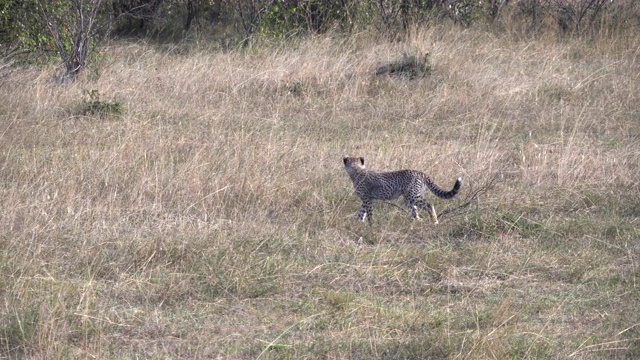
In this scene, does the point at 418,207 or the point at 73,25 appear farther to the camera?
the point at 73,25

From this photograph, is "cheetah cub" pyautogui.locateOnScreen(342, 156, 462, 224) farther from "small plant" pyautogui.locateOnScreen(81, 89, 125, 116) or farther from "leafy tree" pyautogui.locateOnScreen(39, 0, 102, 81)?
"leafy tree" pyautogui.locateOnScreen(39, 0, 102, 81)

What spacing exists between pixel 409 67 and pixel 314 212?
500cm

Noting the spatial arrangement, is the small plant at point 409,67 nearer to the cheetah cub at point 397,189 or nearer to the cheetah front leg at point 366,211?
the cheetah cub at point 397,189

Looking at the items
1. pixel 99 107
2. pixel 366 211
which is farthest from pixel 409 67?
pixel 366 211

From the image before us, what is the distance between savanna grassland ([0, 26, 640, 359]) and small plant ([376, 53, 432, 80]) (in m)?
0.04

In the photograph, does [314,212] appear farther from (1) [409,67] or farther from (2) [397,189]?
(1) [409,67]

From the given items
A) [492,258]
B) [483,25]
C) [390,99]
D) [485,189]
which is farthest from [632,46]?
[492,258]

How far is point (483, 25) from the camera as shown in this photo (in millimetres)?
14023

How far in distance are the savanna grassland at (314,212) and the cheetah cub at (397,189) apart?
0.42 ft

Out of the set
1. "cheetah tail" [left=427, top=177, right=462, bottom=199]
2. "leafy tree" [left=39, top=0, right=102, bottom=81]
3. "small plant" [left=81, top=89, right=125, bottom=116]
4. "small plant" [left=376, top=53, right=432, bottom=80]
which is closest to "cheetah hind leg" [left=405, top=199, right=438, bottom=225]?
"cheetah tail" [left=427, top=177, right=462, bottom=199]

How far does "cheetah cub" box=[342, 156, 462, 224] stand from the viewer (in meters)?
6.64

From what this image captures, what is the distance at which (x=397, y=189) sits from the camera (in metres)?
6.75

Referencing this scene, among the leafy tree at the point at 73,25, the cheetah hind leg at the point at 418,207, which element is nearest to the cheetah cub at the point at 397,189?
the cheetah hind leg at the point at 418,207

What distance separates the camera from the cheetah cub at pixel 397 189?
6637 mm
